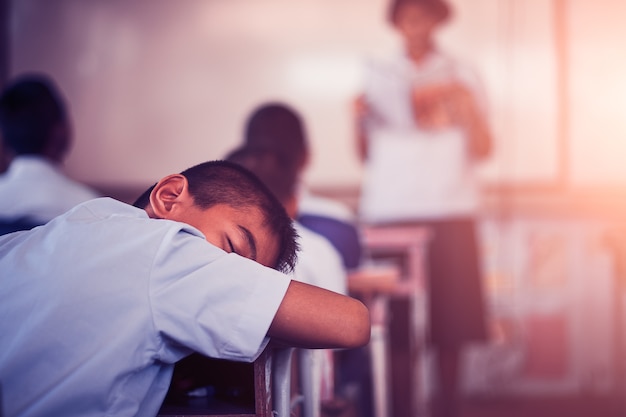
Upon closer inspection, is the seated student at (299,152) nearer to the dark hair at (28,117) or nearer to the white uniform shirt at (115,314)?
the dark hair at (28,117)

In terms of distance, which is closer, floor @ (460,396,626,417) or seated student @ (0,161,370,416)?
seated student @ (0,161,370,416)

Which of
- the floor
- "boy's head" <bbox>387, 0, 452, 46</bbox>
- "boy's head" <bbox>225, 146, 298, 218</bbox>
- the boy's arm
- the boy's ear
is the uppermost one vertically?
"boy's head" <bbox>387, 0, 452, 46</bbox>

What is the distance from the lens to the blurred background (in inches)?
139

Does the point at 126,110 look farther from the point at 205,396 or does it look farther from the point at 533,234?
the point at 205,396

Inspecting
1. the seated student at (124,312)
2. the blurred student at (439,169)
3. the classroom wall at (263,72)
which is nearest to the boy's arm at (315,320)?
the seated student at (124,312)

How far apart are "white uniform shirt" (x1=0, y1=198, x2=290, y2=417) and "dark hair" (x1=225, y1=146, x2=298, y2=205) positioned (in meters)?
0.65

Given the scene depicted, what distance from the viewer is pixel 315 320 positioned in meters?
0.82

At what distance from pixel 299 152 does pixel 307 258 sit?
603 mm

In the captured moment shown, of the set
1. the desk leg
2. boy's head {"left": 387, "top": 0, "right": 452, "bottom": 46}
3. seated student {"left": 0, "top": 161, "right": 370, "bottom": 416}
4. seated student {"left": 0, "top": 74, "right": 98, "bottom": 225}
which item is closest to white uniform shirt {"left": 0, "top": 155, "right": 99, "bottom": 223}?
seated student {"left": 0, "top": 74, "right": 98, "bottom": 225}

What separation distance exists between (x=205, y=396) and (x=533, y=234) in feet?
9.65

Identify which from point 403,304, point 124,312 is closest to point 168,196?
point 124,312

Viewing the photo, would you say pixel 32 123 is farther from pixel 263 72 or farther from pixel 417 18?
pixel 263 72

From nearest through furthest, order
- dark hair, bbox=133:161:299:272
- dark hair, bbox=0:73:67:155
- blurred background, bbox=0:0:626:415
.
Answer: dark hair, bbox=133:161:299:272, dark hair, bbox=0:73:67:155, blurred background, bbox=0:0:626:415

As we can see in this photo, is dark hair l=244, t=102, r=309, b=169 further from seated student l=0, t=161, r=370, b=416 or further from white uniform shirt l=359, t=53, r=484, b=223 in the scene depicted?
seated student l=0, t=161, r=370, b=416
